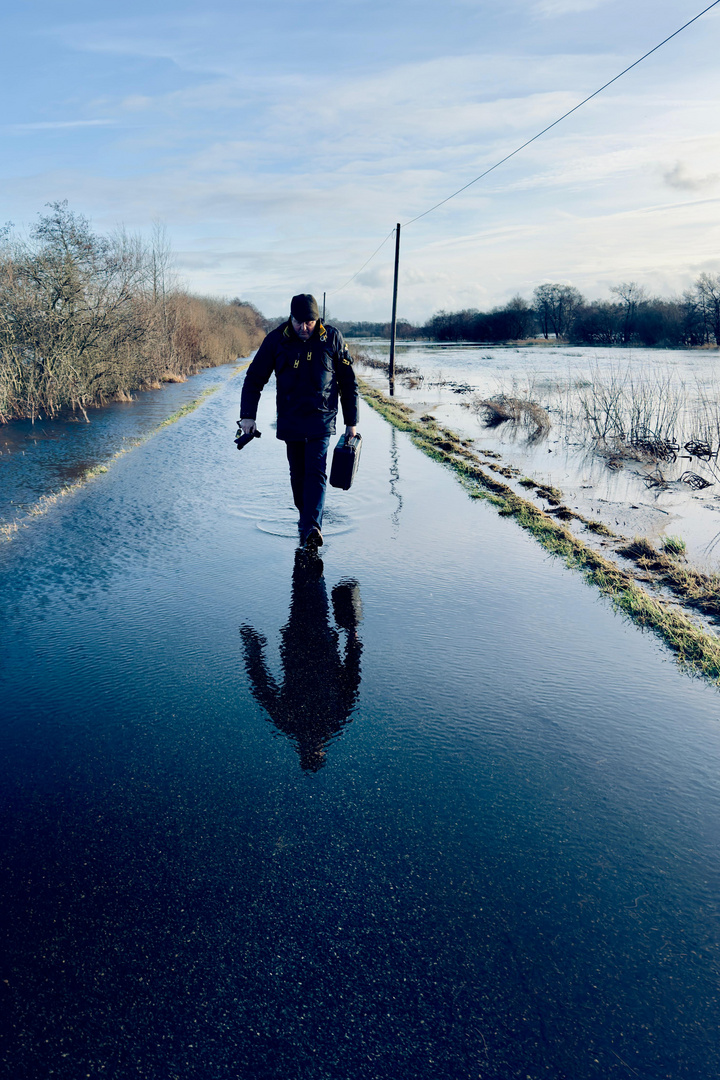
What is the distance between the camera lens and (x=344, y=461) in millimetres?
6629

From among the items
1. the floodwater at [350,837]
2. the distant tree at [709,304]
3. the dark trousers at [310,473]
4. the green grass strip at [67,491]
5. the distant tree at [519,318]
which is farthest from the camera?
the distant tree at [519,318]

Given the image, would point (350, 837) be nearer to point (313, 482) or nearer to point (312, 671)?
point (312, 671)

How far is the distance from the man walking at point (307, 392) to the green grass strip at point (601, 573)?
2.58 m

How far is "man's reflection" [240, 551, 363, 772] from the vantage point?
144 inches

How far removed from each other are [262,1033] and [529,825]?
54.8 inches

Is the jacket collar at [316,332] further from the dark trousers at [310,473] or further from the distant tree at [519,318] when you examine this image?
the distant tree at [519,318]

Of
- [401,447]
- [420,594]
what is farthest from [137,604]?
[401,447]

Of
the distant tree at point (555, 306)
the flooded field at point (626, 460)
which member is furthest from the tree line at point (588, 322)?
the flooded field at point (626, 460)

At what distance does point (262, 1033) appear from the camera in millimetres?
1978

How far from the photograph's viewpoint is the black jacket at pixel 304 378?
6203 mm

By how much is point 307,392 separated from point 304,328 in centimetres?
57

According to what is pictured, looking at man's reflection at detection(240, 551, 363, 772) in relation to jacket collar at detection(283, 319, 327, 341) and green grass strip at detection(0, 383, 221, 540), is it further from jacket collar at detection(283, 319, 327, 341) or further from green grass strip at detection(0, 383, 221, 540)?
green grass strip at detection(0, 383, 221, 540)

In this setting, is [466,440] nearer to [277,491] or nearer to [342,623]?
[277,491]

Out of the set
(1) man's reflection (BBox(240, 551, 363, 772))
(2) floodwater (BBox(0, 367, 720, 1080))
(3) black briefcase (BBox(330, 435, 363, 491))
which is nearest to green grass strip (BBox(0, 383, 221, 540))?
(2) floodwater (BBox(0, 367, 720, 1080))
